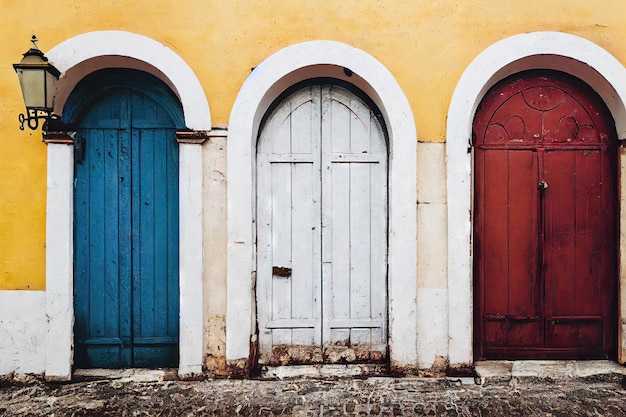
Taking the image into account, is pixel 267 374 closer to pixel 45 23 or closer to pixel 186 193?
pixel 186 193

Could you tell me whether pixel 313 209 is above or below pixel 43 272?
above

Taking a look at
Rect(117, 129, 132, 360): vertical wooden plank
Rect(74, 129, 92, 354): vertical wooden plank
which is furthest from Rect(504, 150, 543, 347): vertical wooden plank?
Rect(74, 129, 92, 354): vertical wooden plank

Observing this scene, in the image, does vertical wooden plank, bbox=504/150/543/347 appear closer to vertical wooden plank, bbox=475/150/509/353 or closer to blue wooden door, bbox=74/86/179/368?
vertical wooden plank, bbox=475/150/509/353

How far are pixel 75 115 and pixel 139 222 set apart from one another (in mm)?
1168

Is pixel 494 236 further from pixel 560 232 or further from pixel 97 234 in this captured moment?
pixel 97 234

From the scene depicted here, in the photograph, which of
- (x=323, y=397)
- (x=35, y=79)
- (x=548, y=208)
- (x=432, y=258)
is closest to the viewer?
(x=35, y=79)

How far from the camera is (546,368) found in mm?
4086

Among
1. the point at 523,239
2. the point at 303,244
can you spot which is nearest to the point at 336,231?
the point at 303,244

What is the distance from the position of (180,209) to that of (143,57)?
4.60 ft

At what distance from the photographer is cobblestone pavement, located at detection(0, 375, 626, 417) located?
11.5ft

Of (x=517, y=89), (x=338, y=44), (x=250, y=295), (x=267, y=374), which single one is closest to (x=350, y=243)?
(x=250, y=295)

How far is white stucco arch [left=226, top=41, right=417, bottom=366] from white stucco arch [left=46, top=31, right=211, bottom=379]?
0.98ft

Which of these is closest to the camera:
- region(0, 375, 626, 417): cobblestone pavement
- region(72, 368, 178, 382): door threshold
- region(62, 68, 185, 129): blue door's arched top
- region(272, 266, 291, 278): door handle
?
region(0, 375, 626, 417): cobblestone pavement

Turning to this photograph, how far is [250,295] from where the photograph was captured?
3998mm
